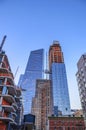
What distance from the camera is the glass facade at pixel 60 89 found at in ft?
438

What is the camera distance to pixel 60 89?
5625 inches

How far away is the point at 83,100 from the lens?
215 ft

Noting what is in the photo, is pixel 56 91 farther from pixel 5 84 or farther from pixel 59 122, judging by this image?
pixel 5 84

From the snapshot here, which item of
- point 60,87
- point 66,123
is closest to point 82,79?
point 66,123

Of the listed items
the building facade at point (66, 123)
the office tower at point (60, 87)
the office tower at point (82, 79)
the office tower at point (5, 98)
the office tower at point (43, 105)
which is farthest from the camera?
the office tower at point (60, 87)

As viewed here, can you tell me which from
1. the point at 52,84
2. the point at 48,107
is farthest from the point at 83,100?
the point at 52,84

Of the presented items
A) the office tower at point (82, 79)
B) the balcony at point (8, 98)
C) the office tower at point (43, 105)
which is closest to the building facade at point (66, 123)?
the office tower at point (82, 79)

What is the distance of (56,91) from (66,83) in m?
15.5

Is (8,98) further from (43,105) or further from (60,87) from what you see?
(60,87)

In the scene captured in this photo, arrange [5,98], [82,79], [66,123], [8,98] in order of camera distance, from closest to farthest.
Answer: [5,98] < [8,98] < [66,123] < [82,79]

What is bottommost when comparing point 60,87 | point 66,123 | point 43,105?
point 66,123

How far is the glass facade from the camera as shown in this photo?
134 meters

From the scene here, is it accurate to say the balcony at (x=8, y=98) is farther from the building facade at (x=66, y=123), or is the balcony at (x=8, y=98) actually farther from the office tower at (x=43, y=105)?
the office tower at (x=43, y=105)

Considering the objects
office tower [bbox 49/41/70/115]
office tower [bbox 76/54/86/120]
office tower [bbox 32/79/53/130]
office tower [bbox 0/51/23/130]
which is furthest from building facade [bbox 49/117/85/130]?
office tower [bbox 49/41/70/115]
